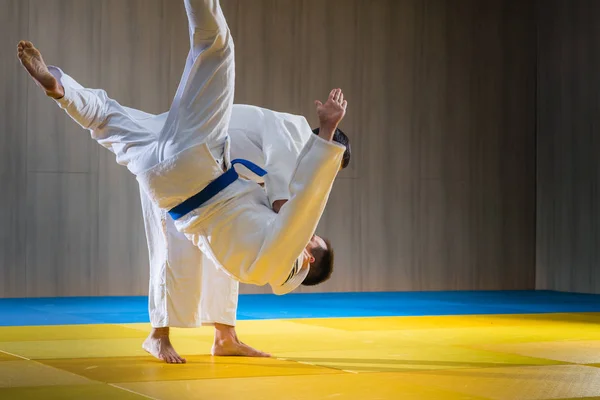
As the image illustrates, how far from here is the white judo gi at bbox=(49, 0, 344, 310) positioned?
3.33 meters

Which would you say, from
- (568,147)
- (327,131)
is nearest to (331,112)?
(327,131)

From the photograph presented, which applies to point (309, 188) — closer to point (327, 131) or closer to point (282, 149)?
point (327, 131)

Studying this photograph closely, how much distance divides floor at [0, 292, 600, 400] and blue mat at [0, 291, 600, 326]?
0.02 meters

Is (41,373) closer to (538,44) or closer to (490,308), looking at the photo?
(490,308)

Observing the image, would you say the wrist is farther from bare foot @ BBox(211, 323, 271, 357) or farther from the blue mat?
the blue mat

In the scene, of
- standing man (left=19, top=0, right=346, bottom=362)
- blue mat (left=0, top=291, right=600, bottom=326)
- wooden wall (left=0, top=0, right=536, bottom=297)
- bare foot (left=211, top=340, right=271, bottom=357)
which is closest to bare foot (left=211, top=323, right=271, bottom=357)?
bare foot (left=211, top=340, right=271, bottom=357)

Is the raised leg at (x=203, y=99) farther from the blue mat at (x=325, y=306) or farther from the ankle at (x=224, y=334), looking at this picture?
the blue mat at (x=325, y=306)

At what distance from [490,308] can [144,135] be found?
4.61 m

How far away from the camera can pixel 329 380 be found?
11.7 feet

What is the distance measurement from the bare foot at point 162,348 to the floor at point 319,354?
2.6 inches

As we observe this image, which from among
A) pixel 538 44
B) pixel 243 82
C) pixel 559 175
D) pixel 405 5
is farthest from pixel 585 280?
pixel 243 82

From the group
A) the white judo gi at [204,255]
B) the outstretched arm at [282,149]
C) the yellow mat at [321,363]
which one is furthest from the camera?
the white judo gi at [204,255]

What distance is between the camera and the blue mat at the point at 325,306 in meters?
6.41

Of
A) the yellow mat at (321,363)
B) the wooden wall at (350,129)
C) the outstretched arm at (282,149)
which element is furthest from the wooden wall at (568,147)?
the outstretched arm at (282,149)
